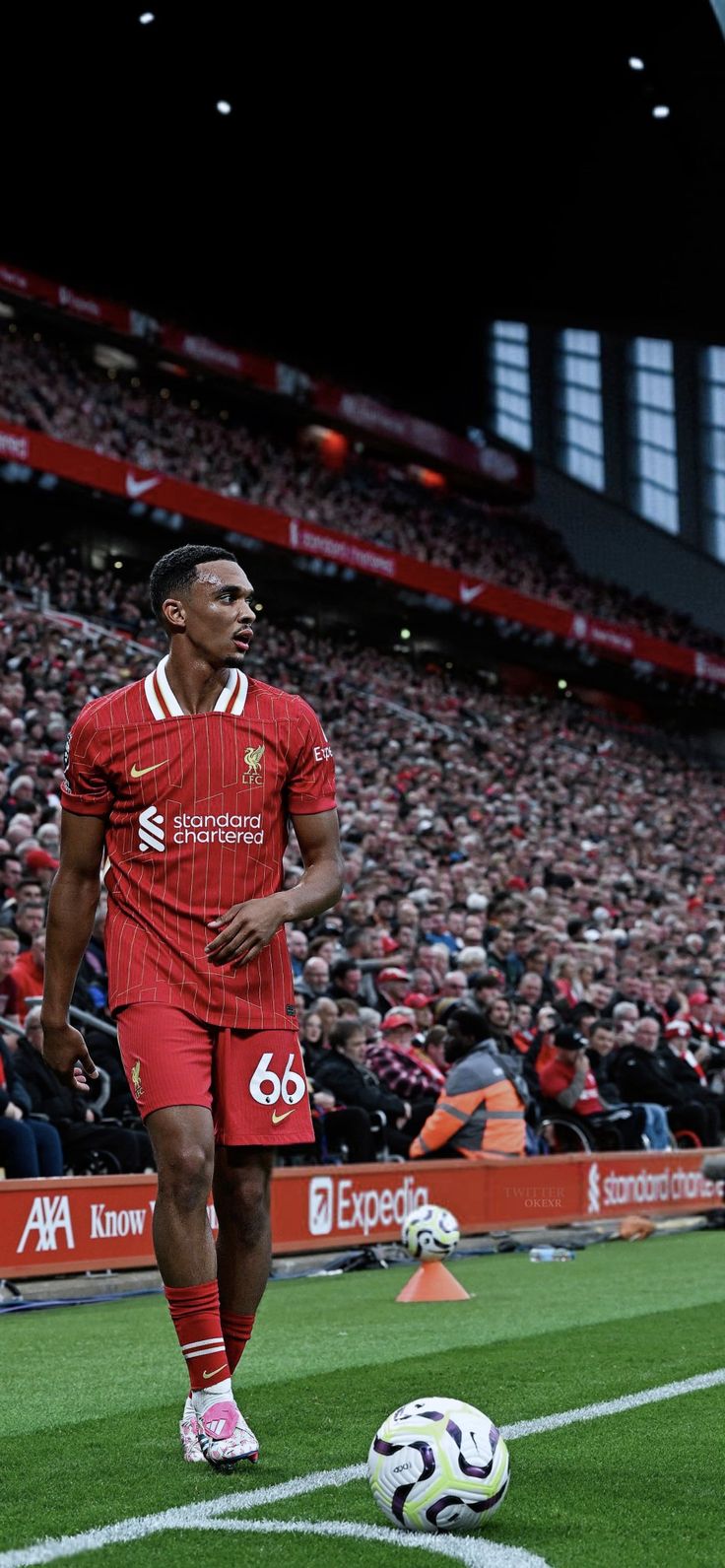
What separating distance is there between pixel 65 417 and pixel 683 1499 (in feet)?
103

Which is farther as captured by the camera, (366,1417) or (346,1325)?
(346,1325)

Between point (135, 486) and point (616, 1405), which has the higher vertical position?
point (135, 486)

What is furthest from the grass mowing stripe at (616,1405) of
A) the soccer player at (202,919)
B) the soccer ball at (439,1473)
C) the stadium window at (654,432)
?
the stadium window at (654,432)

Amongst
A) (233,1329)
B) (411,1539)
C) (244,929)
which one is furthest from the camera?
(233,1329)

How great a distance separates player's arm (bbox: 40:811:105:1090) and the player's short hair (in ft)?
1.98

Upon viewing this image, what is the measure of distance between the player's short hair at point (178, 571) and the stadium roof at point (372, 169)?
25412mm

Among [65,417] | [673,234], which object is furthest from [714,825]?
[65,417]

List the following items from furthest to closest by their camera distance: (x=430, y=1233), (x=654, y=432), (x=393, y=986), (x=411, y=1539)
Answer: (x=654, y=432), (x=393, y=986), (x=430, y=1233), (x=411, y=1539)

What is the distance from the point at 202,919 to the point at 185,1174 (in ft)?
2.01

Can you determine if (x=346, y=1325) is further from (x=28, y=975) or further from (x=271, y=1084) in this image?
(x=28, y=975)

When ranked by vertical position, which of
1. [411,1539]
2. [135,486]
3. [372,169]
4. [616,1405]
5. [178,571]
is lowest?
[616,1405]

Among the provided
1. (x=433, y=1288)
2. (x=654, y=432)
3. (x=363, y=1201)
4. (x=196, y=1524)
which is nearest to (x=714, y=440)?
(x=654, y=432)

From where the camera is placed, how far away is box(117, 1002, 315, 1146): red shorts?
4.05 meters

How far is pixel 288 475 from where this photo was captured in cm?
3944
